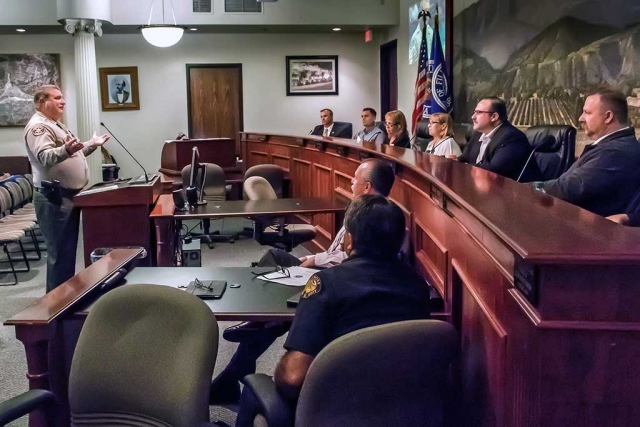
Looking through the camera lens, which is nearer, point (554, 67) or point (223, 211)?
point (223, 211)

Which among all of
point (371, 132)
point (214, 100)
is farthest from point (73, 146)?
point (214, 100)

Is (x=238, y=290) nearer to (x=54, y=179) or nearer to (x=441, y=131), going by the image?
(x=54, y=179)

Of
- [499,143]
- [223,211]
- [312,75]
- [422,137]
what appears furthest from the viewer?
[312,75]

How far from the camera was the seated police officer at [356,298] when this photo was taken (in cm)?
176

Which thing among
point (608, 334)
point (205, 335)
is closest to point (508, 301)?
point (608, 334)

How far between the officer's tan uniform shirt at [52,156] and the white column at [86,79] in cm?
460

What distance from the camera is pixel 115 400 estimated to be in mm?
1777

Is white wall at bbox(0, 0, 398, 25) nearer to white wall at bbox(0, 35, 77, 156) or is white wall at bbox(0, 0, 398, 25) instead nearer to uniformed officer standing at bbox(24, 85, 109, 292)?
white wall at bbox(0, 35, 77, 156)

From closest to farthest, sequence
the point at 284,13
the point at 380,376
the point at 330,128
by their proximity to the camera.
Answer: the point at 380,376 → the point at 330,128 → the point at 284,13

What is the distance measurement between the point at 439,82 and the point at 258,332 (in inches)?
197

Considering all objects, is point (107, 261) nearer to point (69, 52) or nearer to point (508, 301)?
point (508, 301)

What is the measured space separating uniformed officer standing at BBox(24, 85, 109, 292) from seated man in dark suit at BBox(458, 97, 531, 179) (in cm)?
247

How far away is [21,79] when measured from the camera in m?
9.97

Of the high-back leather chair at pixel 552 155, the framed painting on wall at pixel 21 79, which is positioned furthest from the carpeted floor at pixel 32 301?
the framed painting on wall at pixel 21 79
